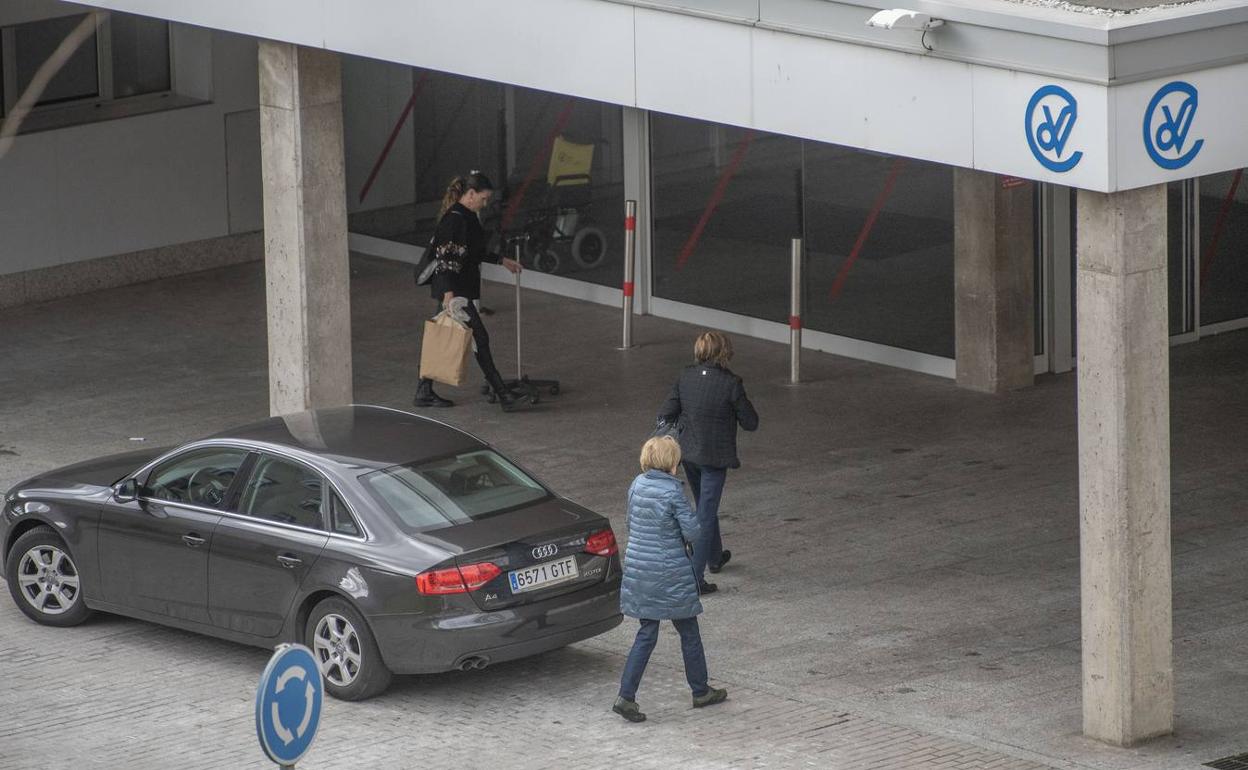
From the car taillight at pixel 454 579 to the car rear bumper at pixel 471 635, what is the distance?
14 cm

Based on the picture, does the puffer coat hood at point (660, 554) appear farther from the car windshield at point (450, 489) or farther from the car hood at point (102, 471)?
the car hood at point (102, 471)

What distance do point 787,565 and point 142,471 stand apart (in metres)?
4.17

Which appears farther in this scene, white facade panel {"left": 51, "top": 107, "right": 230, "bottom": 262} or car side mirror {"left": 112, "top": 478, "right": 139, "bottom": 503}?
white facade panel {"left": 51, "top": 107, "right": 230, "bottom": 262}

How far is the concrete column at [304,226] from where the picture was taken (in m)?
15.0

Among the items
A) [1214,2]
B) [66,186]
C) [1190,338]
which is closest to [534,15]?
[1214,2]

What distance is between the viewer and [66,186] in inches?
894

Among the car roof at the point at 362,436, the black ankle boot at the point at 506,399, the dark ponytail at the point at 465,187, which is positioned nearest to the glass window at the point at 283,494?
the car roof at the point at 362,436

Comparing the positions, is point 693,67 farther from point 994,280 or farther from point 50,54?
point 50,54

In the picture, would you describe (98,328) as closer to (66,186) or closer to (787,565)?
(66,186)

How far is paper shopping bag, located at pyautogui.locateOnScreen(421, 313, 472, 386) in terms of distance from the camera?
1747 centimetres

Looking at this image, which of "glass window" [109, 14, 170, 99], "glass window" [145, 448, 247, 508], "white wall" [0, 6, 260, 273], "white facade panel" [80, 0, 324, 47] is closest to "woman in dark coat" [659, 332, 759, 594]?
"glass window" [145, 448, 247, 508]

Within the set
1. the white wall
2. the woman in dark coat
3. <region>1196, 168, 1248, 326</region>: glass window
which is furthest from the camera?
the white wall

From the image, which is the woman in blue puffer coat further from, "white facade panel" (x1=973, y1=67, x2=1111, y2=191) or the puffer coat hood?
"white facade panel" (x1=973, y1=67, x2=1111, y2=191)

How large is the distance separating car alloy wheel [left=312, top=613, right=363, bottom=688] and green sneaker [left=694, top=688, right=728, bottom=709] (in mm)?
1780
